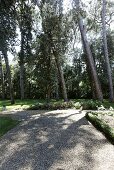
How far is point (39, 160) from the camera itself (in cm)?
845

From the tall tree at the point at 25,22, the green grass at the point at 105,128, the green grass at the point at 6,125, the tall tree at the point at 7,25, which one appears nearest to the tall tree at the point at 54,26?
the tall tree at the point at 25,22

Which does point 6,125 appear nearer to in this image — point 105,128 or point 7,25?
point 105,128

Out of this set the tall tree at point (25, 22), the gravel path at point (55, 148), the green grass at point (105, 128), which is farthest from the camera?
the tall tree at point (25, 22)

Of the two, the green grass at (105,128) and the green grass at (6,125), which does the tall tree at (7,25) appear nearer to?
the green grass at (6,125)

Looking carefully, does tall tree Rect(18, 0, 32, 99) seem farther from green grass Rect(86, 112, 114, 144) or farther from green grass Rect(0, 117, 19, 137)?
green grass Rect(86, 112, 114, 144)

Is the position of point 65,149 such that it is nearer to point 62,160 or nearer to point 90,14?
point 62,160

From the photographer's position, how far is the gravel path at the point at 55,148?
8.13 meters

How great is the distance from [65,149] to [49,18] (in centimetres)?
1537

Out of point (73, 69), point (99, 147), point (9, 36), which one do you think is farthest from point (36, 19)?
point (73, 69)

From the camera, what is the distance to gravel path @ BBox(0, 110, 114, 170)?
8.13 metres

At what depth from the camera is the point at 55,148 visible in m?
9.49

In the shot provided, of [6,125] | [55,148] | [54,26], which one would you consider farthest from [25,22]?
[55,148]

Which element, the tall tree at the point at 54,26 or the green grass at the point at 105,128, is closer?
the green grass at the point at 105,128

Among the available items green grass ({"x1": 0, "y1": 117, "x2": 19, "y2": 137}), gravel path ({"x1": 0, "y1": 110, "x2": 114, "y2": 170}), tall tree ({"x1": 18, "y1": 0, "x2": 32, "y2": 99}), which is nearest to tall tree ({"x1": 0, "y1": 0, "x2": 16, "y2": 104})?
tall tree ({"x1": 18, "y1": 0, "x2": 32, "y2": 99})
